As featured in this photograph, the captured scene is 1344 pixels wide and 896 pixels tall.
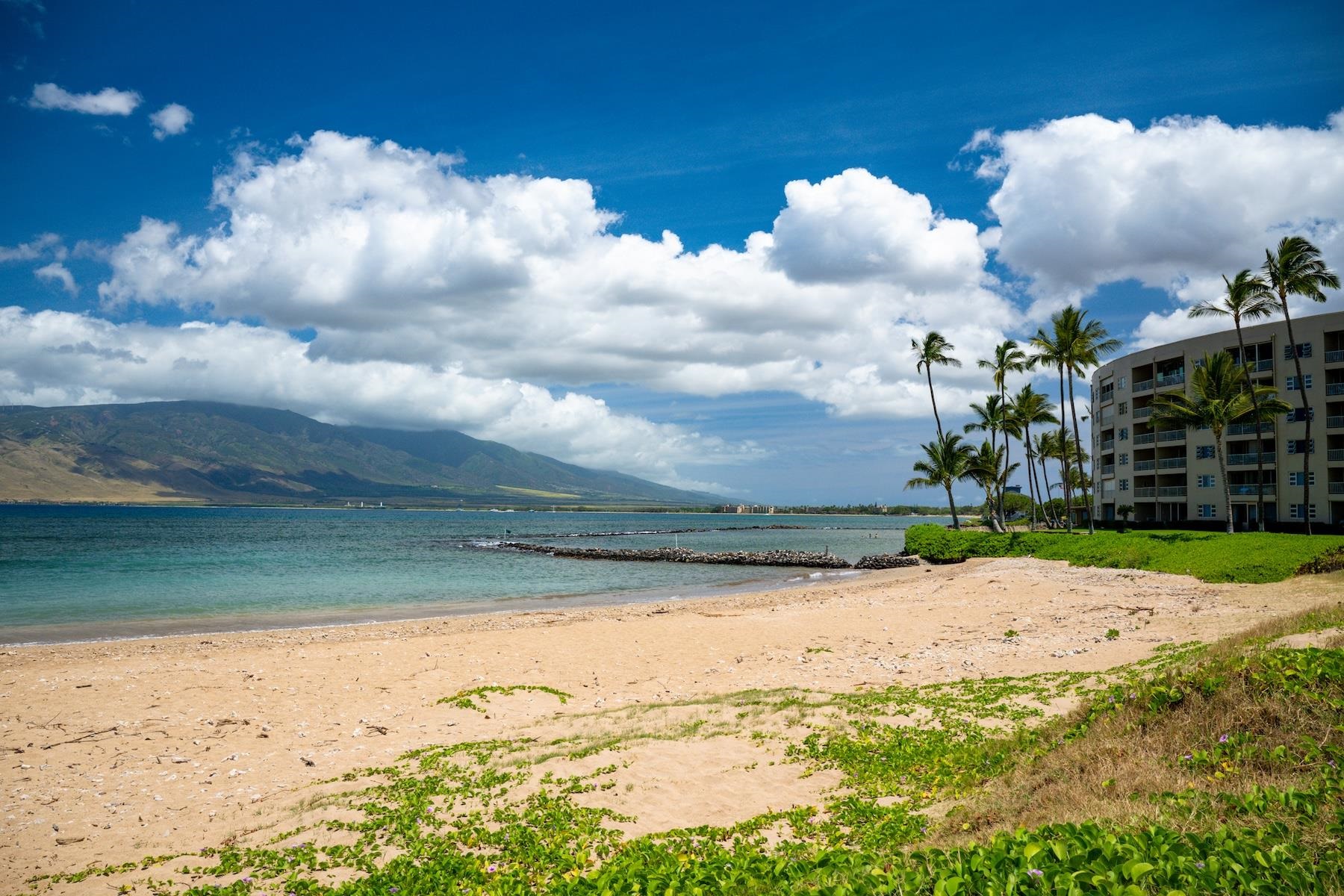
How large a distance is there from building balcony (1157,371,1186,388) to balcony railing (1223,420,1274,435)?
515 centimetres

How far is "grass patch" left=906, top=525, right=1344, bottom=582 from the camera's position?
29.0 metres

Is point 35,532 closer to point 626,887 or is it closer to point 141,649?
point 141,649

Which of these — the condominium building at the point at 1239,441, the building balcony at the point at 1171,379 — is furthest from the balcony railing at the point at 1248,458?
the building balcony at the point at 1171,379

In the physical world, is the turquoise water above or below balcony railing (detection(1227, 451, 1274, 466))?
below

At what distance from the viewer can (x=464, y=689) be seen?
1758cm

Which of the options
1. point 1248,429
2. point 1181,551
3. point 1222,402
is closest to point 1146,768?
point 1181,551

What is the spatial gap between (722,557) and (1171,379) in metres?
41.6

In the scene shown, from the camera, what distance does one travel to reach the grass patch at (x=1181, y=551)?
95.1 ft

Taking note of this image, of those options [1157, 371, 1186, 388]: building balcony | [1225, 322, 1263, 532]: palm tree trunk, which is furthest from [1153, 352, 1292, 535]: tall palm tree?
[1157, 371, 1186, 388]: building balcony

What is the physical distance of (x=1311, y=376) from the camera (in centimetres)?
5353

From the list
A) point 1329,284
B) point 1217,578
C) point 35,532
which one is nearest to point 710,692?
point 1217,578

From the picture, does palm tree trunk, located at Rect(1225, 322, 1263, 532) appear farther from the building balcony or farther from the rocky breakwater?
the rocky breakwater

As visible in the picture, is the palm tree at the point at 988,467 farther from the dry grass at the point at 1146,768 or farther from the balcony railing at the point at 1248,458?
the dry grass at the point at 1146,768

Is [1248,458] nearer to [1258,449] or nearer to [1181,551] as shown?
[1258,449]
